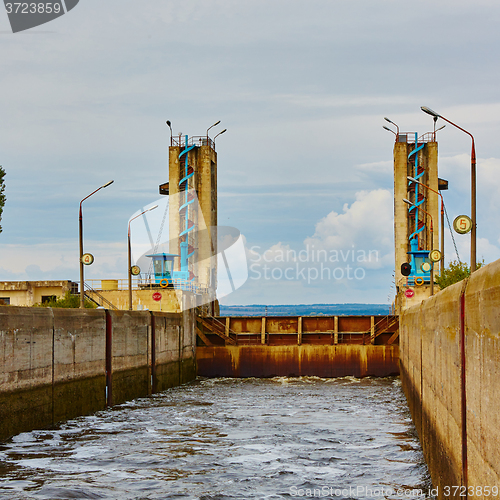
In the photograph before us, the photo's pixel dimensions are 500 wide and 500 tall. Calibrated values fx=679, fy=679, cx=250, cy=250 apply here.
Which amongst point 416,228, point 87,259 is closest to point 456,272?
point 416,228

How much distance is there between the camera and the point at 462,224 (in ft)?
55.5

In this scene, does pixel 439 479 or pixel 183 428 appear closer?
pixel 439 479

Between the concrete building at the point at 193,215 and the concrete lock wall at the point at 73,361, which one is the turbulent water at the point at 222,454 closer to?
the concrete lock wall at the point at 73,361

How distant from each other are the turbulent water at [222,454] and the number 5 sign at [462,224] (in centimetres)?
524

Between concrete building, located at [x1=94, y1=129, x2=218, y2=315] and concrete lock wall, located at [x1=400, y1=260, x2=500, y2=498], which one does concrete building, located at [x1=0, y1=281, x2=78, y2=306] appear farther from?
concrete lock wall, located at [x1=400, y1=260, x2=500, y2=498]

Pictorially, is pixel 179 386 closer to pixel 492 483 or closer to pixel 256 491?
pixel 256 491

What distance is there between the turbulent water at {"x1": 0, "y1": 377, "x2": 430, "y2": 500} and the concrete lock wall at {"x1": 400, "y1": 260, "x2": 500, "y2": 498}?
1.98m

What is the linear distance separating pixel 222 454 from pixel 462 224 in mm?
8081

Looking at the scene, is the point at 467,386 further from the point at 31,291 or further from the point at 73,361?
the point at 31,291

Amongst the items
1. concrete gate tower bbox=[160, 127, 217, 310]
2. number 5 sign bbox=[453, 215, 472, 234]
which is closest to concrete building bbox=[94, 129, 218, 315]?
concrete gate tower bbox=[160, 127, 217, 310]

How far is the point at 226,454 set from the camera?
14602mm

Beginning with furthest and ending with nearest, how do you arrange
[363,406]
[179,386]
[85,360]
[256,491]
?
[179,386]
[363,406]
[85,360]
[256,491]

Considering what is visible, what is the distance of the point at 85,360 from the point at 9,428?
5.36m

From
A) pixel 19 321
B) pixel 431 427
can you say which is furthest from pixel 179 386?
pixel 431 427
